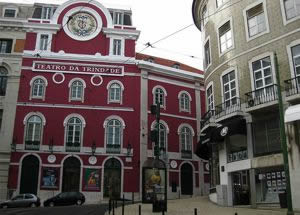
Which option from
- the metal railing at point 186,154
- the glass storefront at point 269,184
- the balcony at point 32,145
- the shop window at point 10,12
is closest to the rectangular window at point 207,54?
the glass storefront at point 269,184

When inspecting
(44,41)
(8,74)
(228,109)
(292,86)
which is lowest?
(228,109)

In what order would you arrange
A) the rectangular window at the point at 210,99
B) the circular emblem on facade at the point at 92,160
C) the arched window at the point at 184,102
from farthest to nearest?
the arched window at the point at 184,102, the circular emblem on facade at the point at 92,160, the rectangular window at the point at 210,99

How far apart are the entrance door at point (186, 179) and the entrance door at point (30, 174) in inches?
513

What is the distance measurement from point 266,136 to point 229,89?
13.5 feet

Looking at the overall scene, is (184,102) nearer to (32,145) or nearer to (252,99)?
(32,145)

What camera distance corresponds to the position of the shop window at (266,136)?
18.6 metres

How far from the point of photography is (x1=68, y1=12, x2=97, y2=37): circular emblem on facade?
A: 118ft

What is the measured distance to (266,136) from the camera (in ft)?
62.5

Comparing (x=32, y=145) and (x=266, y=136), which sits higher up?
(x=32, y=145)

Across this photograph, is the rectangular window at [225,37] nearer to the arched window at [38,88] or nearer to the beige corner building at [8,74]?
the arched window at [38,88]

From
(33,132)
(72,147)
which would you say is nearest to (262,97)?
(72,147)

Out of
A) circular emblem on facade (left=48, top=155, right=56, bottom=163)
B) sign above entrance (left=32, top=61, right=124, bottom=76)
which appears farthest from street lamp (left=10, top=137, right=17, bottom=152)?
sign above entrance (left=32, top=61, right=124, bottom=76)

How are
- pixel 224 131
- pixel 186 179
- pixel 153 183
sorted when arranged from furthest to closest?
1. pixel 186 179
2. pixel 224 131
3. pixel 153 183

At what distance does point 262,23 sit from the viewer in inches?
807
